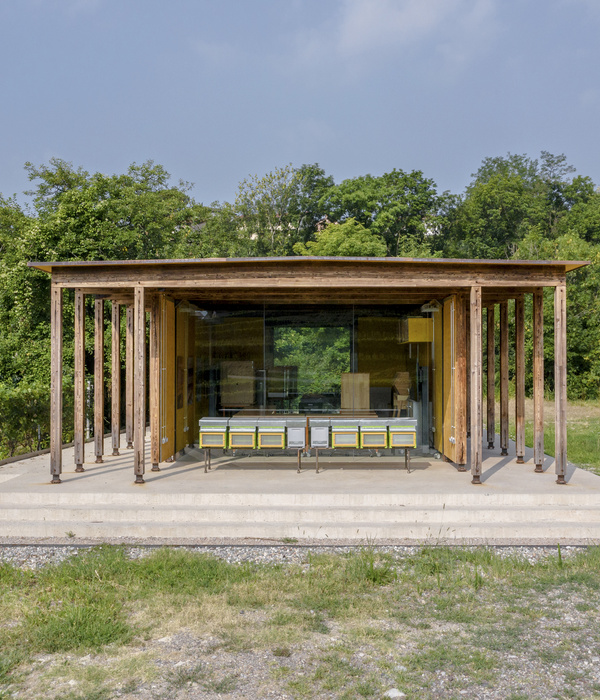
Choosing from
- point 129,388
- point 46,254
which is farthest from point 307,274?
point 46,254

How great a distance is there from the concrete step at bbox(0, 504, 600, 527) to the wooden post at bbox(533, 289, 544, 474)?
6.33ft

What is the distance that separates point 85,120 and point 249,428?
157 ft

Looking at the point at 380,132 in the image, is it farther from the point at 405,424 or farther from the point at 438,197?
the point at 405,424

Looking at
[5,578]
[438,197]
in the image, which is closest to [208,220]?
[438,197]

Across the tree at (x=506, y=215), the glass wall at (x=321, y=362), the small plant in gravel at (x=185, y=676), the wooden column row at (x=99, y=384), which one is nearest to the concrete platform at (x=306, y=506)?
the wooden column row at (x=99, y=384)

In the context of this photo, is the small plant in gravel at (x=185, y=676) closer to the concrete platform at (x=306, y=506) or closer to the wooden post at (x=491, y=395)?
the concrete platform at (x=306, y=506)

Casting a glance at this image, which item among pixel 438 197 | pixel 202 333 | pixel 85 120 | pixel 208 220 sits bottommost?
pixel 202 333

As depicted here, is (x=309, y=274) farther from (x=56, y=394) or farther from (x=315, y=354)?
(x=56, y=394)

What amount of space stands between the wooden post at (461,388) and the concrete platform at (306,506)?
0.48m

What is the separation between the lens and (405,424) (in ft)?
32.6

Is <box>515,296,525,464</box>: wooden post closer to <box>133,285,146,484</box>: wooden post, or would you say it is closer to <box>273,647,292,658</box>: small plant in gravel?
<box>133,285,146,484</box>: wooden post

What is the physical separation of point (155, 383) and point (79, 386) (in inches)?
47.6

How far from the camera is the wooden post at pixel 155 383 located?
10445 mm

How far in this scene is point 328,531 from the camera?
7.53 m
